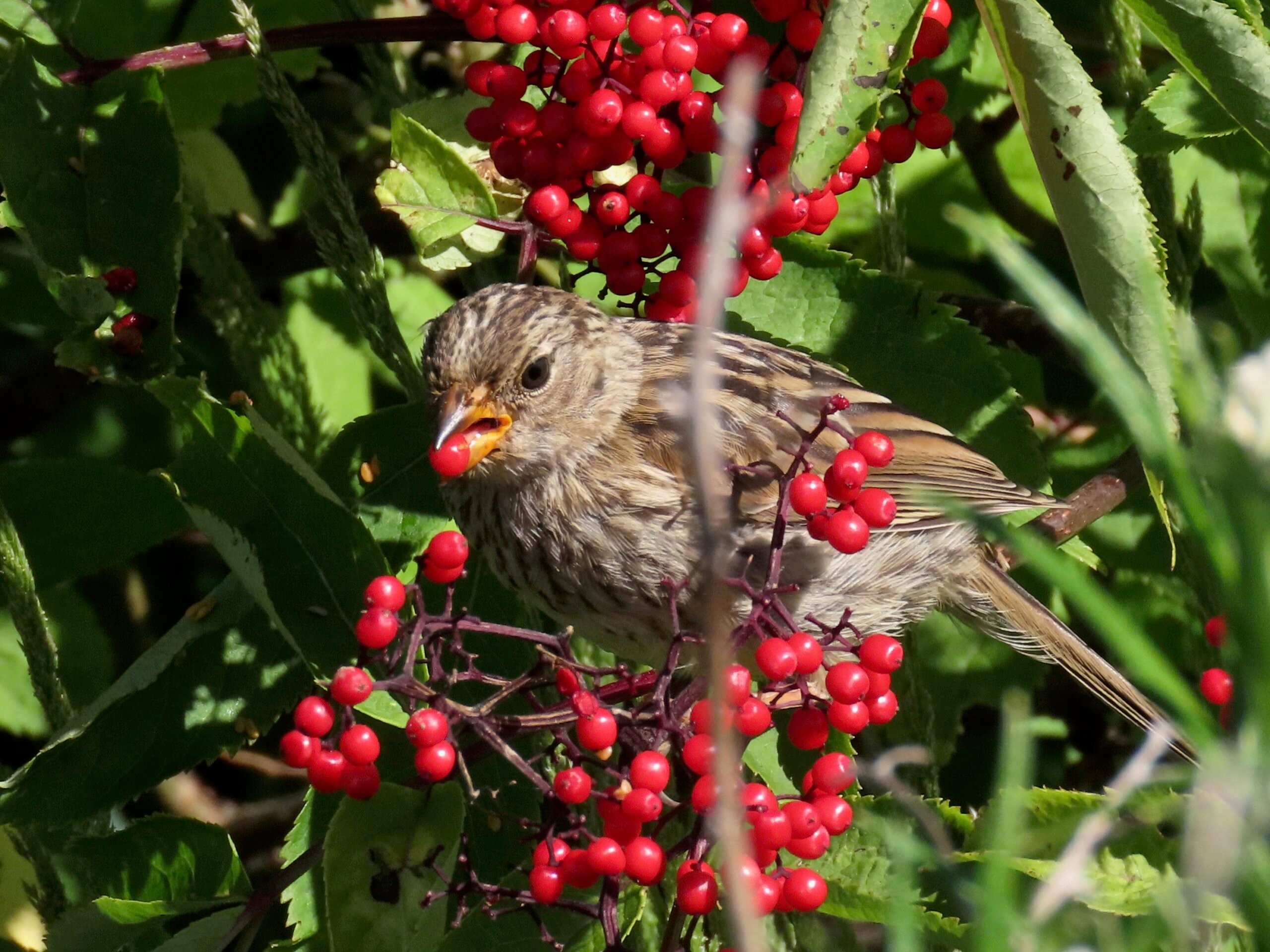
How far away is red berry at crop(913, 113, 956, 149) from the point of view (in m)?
2.13

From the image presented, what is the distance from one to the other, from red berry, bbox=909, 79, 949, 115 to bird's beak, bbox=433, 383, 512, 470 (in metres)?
0.79

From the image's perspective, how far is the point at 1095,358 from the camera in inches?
30.2

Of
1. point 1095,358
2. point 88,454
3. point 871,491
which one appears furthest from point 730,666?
point 88,454

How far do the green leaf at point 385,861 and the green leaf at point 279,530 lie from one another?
27 cm

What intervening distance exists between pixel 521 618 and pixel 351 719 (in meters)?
0.71

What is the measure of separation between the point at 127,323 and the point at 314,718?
73cm

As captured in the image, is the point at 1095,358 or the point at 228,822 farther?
the point at 228,822

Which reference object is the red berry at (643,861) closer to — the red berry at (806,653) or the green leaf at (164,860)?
the red berry at (806,653)

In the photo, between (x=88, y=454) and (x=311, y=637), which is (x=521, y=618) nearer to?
(x=311, y=637)

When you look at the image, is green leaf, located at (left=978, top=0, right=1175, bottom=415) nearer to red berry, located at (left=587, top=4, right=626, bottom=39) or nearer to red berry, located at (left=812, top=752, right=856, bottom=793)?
red berry, located at (left=587, top=4, right=626, bottom=39)

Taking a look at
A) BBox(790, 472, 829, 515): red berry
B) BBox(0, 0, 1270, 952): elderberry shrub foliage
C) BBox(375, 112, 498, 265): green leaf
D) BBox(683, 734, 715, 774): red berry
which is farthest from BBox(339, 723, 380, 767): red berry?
BBox(375, 112, 498, 265): green leaf

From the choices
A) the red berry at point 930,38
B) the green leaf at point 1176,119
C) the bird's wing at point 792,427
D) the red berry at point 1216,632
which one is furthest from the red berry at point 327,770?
the green leaf at point 1176,119

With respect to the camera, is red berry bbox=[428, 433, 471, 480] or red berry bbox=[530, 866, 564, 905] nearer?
red berry bbox=[530, 866, 564, 905]

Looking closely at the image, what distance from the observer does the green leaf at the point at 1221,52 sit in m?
1.68
